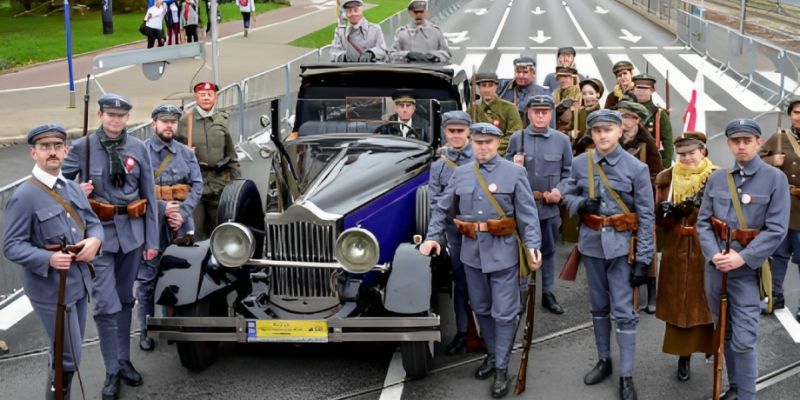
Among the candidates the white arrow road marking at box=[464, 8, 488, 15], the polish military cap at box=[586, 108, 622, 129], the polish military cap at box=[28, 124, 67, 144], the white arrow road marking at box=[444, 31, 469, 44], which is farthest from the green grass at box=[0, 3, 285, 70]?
the polish military cap at box=[586, 108, 622, 129]

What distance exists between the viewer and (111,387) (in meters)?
6.79

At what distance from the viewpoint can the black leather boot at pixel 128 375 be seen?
23.0 feet

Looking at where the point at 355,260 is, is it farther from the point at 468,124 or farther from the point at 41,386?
the point at 41,386

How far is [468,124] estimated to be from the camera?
25.8 feet

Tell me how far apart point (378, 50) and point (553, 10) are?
3341cm

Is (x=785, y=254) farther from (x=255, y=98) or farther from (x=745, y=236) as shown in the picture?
(x=255, y=98)

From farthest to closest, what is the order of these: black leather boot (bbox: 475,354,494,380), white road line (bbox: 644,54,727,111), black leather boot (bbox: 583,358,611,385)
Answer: white road line (bbox: 644,54,727,111) → black leather boot (bbox: 475,354,494,380) → black leather boot (bbox: 583,358,611,385)

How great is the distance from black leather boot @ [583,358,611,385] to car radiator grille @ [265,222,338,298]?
1938 millimetres

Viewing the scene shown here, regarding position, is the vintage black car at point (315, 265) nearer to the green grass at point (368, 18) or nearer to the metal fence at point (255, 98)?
the metal fence at point (255, 98)

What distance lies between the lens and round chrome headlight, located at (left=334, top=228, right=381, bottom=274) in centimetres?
658

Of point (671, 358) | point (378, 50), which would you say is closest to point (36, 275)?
point (671, 358)

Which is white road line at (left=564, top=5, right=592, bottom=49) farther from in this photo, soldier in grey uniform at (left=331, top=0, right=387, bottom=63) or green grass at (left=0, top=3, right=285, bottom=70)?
soldier in grey uniform at (left=331, top=0, right=387, bottom=63)

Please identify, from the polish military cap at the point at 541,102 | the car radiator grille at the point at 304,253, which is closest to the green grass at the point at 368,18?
the polish military cap at the point at 541,102

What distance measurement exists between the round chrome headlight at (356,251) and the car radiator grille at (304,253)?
0.19 meters
